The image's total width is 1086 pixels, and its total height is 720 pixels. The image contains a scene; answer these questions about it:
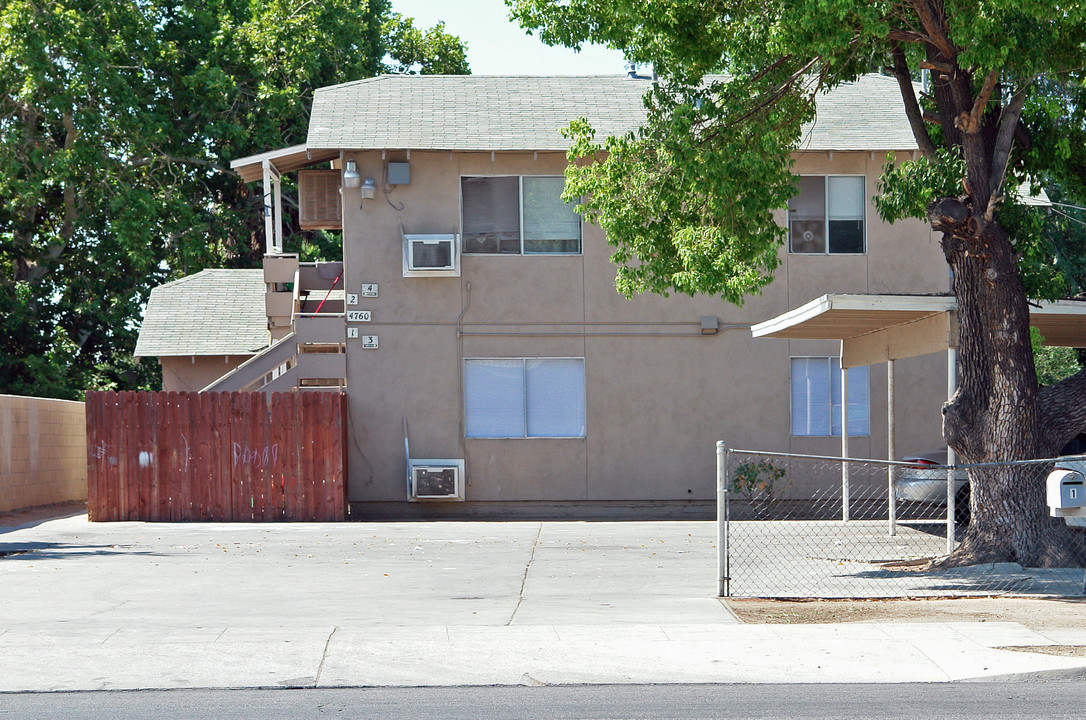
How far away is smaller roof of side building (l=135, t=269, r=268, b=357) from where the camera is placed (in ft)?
76.8

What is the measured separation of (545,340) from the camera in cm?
1936

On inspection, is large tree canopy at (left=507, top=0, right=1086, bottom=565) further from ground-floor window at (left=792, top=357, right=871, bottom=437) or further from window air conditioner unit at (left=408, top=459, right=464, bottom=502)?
ground-floor window at (left=792, top=357, right=871, bottom=437)

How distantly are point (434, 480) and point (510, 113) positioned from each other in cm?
635

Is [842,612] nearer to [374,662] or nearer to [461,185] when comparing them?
[374,662]

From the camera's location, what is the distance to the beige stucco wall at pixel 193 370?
78.3 ft

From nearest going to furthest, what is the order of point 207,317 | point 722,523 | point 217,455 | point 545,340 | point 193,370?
point 722,523, point 217,455, point 545,340, point 193,370, point 207,317

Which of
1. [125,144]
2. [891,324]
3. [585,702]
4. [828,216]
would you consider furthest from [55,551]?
[125,144]

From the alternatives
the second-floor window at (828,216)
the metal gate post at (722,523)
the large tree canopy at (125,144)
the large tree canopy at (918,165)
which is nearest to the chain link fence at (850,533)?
the metal gate post at (722,523)

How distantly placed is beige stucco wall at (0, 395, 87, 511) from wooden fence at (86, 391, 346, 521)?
281 centimetres

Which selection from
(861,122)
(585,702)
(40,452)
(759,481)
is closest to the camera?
(585,702)

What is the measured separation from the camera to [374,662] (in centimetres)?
762

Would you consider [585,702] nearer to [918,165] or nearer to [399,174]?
[918,165]

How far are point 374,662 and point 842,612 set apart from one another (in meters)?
4.02

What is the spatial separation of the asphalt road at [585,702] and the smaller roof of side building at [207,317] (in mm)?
16701
